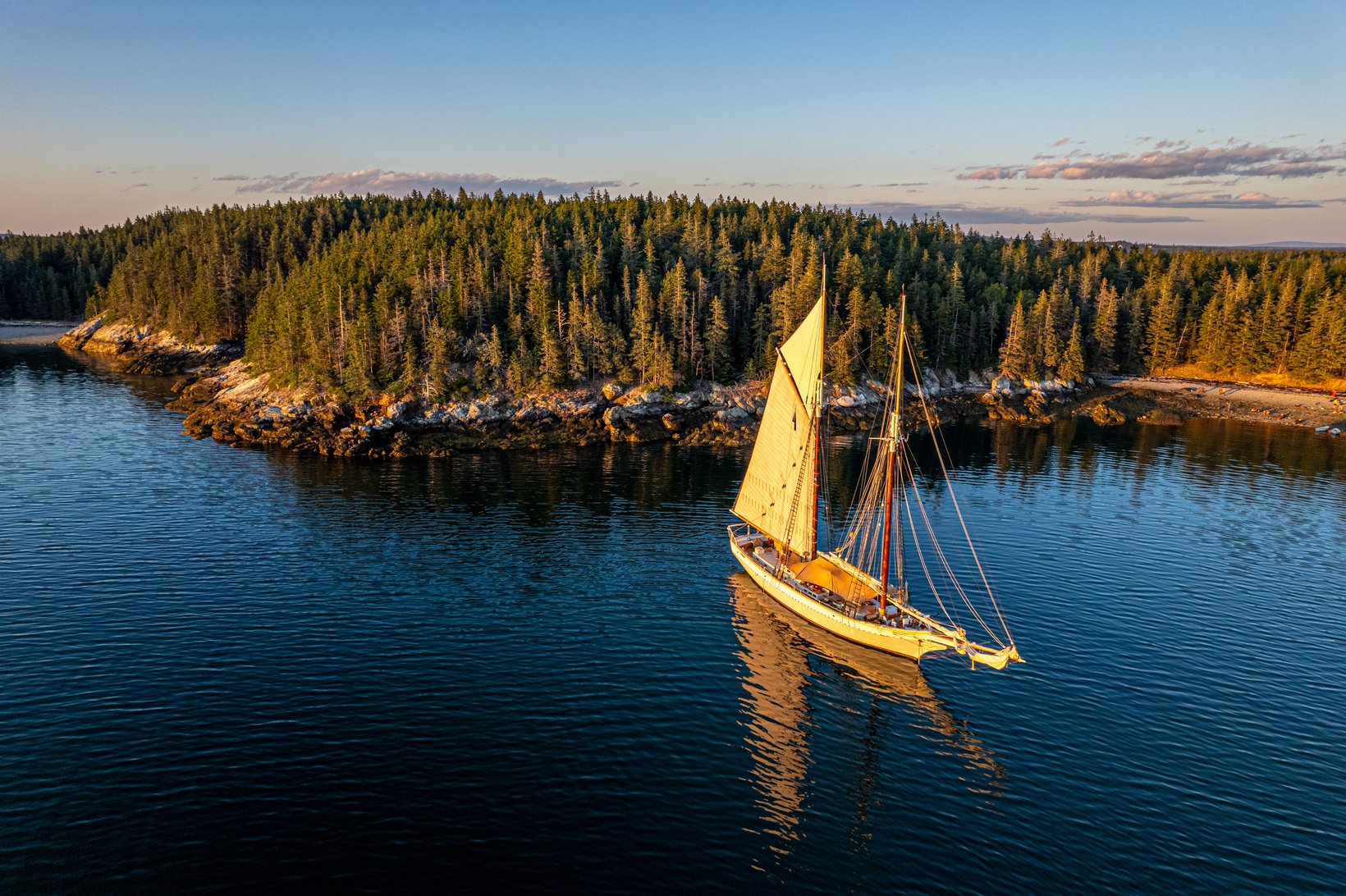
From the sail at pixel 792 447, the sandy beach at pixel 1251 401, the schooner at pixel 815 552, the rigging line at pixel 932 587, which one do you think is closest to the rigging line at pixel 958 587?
the schooner at pixel 815 552

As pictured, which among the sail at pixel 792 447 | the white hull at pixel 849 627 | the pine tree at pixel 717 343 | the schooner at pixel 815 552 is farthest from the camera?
the pine tree at pixel 717 343

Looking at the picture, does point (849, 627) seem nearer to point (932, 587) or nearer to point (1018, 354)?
point (932, 587)

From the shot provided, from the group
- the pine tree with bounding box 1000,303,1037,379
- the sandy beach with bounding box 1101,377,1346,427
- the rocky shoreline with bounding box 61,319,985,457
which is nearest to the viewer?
the rocky shoreline with bounding box 61,319,985,457

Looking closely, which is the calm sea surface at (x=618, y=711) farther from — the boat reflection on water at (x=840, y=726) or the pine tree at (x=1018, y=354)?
the pine tree at (x=1018, y=354)

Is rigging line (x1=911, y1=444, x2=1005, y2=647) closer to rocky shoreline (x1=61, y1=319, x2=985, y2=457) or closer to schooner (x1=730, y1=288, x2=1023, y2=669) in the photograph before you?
schooner (x1=730, y1=288, x2=1023, y2=669)

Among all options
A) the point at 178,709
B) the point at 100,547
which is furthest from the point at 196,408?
the point at 178,709

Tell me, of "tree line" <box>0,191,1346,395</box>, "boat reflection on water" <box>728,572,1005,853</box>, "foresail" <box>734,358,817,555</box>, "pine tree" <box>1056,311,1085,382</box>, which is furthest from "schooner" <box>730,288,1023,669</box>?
"pine tree" <box>1056,311,1085,382</box>
